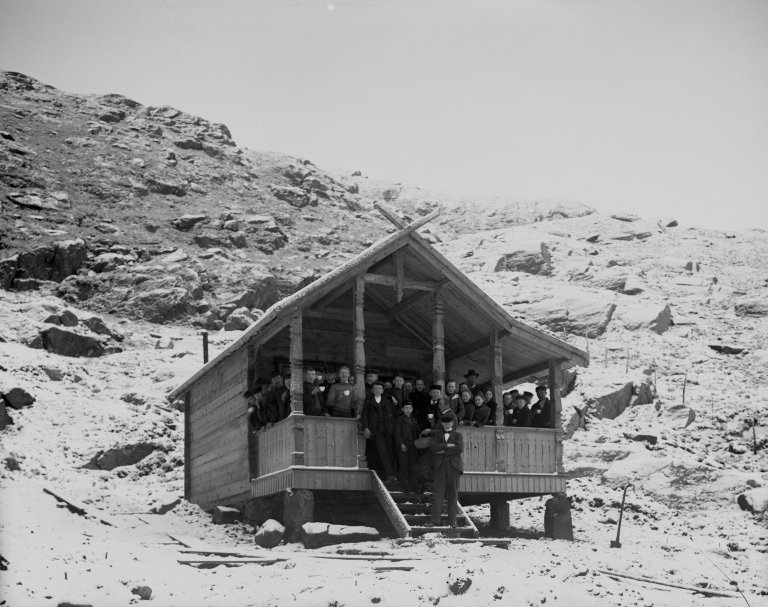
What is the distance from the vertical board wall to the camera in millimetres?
19078

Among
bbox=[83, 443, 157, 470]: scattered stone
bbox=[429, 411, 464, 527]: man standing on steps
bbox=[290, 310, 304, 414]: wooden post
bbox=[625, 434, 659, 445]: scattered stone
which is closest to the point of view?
bbox=[429, 411, 464, 527]: man standing on steps

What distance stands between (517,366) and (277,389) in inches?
232

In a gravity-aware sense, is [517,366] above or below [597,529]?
above

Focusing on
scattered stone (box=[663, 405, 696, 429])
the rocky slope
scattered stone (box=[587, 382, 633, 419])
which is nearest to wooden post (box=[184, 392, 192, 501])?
the rocky slope

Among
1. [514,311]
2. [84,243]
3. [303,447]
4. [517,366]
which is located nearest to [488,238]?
[514,311]

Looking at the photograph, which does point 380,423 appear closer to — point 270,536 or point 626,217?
point 270,536

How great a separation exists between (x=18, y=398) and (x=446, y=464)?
16.6 metres

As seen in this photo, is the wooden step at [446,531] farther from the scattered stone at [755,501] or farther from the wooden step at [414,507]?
the scattered stone at [755,501]

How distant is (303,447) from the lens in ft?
52.6

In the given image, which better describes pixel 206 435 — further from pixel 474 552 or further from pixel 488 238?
pixel 488 238

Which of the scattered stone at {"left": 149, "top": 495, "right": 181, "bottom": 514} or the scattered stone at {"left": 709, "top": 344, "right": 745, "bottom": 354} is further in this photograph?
the scattered stone at {"left": 709, "top": 344, "right": 745, "bottom": 354}

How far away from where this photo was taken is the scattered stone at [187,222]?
55975mm

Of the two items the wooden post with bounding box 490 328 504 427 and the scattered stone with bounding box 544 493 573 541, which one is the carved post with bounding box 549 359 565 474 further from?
the wooden post with bounding box 490 328 504 427

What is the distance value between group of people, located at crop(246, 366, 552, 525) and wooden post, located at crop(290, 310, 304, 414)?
0.22m
